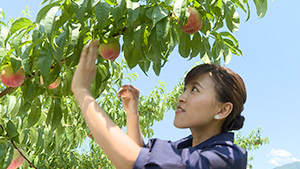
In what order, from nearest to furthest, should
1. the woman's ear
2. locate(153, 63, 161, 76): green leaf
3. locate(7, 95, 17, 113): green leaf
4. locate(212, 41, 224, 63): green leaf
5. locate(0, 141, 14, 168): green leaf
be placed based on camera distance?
the woman's ear → locate(153, 63, 161, 76): green leaf → locate(212, 41, 224, 63): green leaf → locate(0, 141, 14, 168): green leaf → locate(7, 95, 17, 113): green leaf

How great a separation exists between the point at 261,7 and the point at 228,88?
0.85ft

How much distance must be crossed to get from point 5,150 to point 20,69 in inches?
14.3

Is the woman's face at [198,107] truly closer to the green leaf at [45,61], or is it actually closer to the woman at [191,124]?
the woman at [191,124]

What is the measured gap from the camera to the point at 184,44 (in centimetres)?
121

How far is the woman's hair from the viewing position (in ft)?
3.44

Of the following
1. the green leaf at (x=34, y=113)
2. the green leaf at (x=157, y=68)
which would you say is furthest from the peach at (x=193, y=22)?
the green leaf at (x=34, y=113)

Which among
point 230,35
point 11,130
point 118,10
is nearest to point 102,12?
Result: point 118,10

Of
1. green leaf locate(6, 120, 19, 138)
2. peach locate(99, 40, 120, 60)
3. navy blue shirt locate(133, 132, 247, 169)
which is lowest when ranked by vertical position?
→ navy blue shirt locate(133, 132, 247, 169)

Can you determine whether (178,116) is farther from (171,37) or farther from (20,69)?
(20,69)

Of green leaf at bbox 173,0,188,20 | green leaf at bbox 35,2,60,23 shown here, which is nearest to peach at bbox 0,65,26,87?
green leaf at bbox 35,2,60,23

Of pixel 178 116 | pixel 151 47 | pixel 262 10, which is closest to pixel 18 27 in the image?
pixel 151 47

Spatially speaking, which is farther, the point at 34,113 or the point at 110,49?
the point at 34,113

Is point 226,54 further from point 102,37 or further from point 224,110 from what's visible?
point 102,37

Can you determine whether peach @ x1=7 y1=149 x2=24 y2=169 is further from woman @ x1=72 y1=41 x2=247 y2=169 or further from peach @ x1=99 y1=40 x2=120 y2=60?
peach @ x1=99 y1=40 x2=120 y2=60
